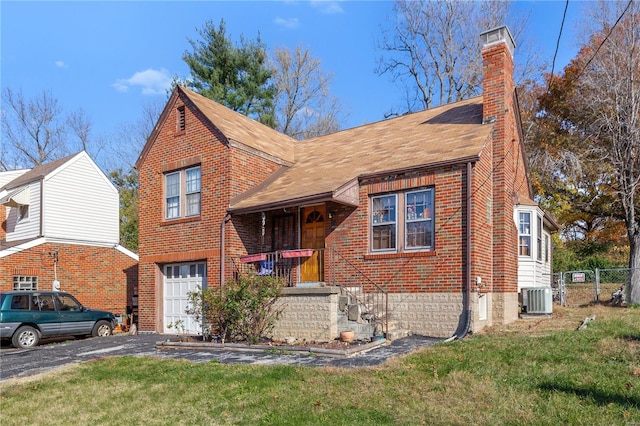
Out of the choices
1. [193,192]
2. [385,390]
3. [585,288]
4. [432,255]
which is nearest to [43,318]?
[193,192]

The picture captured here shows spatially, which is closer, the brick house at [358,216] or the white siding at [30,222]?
the brick house at [358,216]

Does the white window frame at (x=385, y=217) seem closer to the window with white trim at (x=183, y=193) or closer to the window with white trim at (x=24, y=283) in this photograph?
the window with white trim at (x=183, y=193)

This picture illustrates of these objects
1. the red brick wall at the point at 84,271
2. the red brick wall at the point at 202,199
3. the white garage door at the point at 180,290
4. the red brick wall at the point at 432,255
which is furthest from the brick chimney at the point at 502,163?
the red brick wall at the point at 84,271

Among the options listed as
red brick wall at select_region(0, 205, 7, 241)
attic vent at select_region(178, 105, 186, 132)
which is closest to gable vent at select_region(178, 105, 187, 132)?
attic vent at select_region(178, 105, 186, 132)

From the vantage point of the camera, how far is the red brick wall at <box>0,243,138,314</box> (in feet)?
65.3

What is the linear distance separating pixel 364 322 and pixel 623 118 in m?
12.9

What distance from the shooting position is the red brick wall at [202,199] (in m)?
15.4

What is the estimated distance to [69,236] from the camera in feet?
72.1

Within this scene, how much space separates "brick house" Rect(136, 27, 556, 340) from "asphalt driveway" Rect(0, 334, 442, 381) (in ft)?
5.20

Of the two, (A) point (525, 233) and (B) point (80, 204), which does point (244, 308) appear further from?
(B) point (80, 204)

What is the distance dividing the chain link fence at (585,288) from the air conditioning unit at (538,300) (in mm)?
6013

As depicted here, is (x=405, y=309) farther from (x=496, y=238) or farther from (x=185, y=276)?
(x=185, y=276)

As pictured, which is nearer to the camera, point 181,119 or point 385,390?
point 385,390

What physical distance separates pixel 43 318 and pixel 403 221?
35.6 ft
